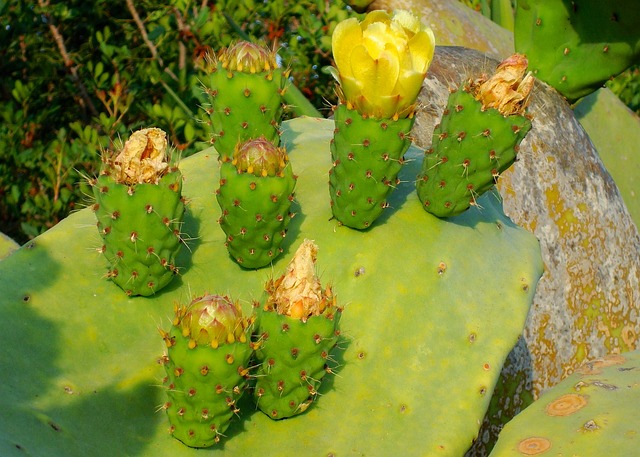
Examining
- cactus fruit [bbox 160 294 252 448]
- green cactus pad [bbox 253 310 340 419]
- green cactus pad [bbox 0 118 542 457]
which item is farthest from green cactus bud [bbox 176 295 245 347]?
green cactus pad [bbox 0 118 542 457]

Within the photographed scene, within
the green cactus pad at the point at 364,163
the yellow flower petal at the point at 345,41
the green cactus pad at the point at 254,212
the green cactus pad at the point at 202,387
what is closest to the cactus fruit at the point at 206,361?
the green cactus pad at the point at 202,387

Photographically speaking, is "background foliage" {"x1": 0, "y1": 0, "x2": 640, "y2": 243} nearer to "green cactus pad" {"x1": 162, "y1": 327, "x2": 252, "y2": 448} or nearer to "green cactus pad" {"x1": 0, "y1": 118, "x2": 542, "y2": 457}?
"green cactus pad" {"x1": 0, "y1": 118, "x2": 542, "y2": 457}

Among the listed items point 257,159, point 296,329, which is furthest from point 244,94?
point 296,329

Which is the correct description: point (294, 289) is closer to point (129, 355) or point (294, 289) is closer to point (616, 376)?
point (129, 355)

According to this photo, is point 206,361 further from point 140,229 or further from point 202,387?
point 140,229

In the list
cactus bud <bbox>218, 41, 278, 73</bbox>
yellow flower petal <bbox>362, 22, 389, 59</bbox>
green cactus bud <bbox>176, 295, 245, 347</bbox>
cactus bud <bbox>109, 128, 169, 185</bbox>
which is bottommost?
green cactus bud <bbox>176, 295, 245, 347</bbox>

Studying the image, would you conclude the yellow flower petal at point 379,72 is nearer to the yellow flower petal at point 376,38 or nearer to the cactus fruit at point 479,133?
the yellow flower petal at point 376,38
